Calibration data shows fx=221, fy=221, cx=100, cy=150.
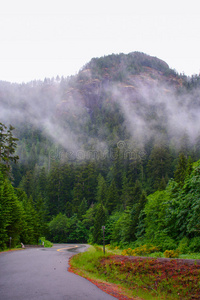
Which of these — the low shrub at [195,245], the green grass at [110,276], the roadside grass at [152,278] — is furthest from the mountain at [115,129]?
the roadside grass at [152,278]

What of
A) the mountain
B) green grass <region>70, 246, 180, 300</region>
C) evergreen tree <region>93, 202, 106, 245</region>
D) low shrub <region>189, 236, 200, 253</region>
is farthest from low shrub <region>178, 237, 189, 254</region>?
the mountain

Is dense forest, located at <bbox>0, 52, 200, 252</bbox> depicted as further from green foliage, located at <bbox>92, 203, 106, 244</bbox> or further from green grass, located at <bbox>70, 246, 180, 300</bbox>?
green grass, located at <bbox>70, 246, 180, 300</bbox>

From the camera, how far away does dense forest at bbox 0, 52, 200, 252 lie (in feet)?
89.8

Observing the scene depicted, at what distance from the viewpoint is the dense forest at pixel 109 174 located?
→ 27375 millimetres

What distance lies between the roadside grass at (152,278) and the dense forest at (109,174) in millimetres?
8297

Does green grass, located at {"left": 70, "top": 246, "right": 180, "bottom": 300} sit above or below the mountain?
below

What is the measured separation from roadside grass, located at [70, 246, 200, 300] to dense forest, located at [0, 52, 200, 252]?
8.30 meters

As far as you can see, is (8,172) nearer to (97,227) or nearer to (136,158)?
(97,227)

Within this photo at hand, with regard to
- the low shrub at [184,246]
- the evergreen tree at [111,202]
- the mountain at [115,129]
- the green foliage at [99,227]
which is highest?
the mountain at [115,129]

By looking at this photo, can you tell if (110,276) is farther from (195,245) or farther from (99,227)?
(99,227)

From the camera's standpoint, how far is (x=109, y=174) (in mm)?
103688

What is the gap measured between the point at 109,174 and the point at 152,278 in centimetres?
9557

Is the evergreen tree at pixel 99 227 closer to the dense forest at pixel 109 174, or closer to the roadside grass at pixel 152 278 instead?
the dense forest at pixel 109 174

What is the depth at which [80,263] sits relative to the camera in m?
13.1
